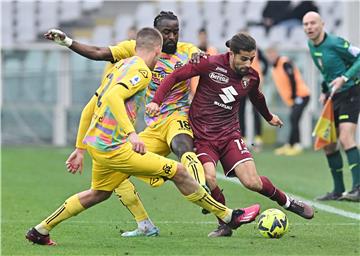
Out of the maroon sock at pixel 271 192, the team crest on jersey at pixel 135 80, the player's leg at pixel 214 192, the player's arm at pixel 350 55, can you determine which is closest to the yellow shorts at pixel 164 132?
the player's leg at pixel 214 192

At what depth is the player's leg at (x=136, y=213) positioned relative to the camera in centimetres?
934

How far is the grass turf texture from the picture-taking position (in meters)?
8.40

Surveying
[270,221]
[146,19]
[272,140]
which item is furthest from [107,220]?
[146,19]

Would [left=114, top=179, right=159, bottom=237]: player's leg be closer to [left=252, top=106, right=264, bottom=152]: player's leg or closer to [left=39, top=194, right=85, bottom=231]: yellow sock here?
[left=39, top=194, right=85, bottom=231]: yellow sock

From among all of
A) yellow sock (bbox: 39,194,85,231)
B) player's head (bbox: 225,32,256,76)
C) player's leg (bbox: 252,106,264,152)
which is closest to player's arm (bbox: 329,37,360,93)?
player's head (bbox: 225,32,256,76)

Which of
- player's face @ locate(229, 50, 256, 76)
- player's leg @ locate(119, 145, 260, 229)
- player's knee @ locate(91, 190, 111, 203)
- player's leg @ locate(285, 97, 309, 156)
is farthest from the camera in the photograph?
player's leg @ locate(285, 97, 309, 156)

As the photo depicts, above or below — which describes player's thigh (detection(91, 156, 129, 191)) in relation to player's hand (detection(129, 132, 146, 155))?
below

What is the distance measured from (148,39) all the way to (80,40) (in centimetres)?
1957

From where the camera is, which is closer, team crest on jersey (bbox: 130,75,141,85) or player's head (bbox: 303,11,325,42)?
team crest on jersey (bbox: 130,75,141,85)

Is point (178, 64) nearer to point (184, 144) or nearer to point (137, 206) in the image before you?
point (184, 144)

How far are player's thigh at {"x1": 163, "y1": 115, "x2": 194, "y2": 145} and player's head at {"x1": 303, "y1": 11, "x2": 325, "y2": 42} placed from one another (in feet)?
11.1

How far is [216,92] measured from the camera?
9633 mm

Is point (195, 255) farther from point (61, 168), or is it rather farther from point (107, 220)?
point (61, 168)

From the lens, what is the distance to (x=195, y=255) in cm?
796
